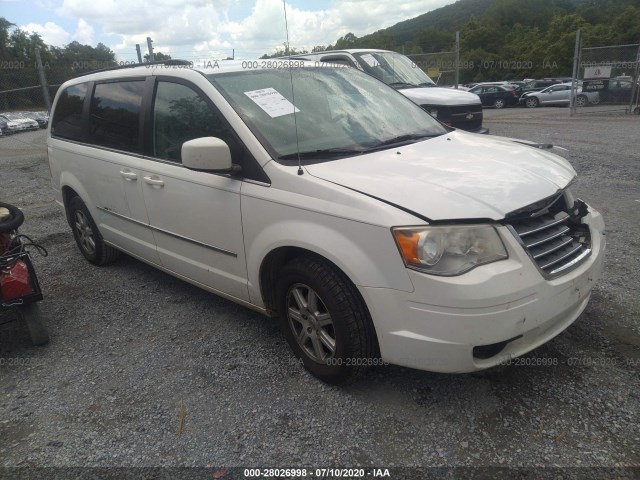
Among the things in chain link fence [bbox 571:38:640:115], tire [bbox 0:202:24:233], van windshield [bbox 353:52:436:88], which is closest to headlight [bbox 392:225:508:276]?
tire [bbox 0:202:24:233]

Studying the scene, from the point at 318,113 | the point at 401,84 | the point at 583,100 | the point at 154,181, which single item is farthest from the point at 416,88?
the point at 583,100

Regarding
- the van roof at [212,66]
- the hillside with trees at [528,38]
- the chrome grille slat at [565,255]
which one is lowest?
the chrome grille slat at [565,255]

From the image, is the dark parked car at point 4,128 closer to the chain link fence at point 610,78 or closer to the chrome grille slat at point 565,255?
the chain link fence at point 610,78

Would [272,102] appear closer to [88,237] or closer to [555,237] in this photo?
[555,237]

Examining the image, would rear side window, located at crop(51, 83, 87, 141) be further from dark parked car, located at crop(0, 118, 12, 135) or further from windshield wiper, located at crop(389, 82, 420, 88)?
dark parked car, located at crop(0, 118, 12, 135)

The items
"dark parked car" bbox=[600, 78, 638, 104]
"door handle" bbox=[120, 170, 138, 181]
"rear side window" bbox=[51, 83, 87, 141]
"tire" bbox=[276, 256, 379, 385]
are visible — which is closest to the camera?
"tire" bbox=[276, 256, 379, 385]

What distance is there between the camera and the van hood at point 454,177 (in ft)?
7.55

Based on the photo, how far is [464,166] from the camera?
2.71 m

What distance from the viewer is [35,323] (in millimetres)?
3459

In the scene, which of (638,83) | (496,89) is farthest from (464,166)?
(496,89)

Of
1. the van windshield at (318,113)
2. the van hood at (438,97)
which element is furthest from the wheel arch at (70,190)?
the van hood at (438,97)

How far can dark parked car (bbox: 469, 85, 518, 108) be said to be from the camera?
26.4m

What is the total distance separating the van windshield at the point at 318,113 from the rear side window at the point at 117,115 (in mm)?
921

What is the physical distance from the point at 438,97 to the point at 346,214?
6.45 m
